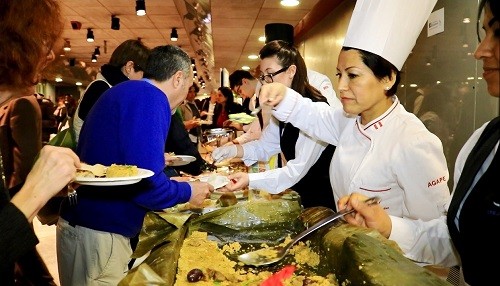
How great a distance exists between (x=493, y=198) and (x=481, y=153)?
0.18 meters

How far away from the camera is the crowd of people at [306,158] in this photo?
3.60 ft

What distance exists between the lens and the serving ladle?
4.38ft

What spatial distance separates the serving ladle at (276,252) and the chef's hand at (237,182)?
2.71ft

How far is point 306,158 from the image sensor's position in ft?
7.45

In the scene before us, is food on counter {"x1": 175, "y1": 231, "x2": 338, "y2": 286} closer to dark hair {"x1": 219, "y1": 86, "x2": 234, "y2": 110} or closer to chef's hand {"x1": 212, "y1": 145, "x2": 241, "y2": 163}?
chef's hand {"x1": 212, "y1": 145, "x2": 241, "y2": 163}

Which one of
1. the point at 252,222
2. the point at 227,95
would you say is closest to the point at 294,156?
the point at 252,222

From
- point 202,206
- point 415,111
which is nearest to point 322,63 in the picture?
point 415,111

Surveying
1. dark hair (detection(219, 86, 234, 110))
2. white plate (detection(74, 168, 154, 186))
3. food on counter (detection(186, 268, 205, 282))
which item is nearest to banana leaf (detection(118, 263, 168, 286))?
food on counter (detection(186, 268, 205, 282))

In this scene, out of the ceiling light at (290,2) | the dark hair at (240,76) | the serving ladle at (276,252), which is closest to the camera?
the serving ladle at (276,252)

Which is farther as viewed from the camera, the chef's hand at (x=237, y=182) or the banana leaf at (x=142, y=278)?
the chef's hand at (x=237, y=182)

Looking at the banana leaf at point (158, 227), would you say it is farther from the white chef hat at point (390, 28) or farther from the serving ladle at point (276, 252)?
the white chef hat at point (390, 28)

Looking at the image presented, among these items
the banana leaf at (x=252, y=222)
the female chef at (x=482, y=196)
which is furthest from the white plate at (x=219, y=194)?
the female chef at (x=482, y=196)

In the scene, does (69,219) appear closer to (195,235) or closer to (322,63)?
(195,235)

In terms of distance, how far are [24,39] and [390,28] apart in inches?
52.3
